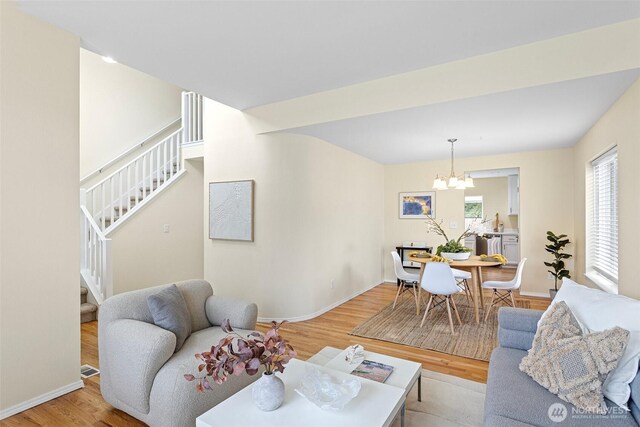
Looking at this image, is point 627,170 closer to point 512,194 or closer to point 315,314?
point 315,314

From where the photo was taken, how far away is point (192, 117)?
18.9 ft

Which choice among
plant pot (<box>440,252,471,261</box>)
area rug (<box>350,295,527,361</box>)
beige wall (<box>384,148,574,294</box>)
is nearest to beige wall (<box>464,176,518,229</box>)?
beige wall (<box>384,148,574,294</box>)

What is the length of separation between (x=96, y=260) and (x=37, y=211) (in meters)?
2.09

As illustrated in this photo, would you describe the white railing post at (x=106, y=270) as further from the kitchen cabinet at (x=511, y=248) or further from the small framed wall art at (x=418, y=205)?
the kitchen cabinet at (x=511, y=248)

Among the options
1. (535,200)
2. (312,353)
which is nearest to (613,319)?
(312,353)

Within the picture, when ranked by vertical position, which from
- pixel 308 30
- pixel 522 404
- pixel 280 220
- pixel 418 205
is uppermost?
pixel 308 30

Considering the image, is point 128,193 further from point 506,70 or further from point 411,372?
point 506,70

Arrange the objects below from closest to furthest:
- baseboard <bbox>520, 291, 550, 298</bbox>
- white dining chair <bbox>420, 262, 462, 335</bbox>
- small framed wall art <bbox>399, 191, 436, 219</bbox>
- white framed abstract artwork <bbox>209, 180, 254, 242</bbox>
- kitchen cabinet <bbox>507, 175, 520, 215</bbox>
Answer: white dining chair <bbox>420, 262, 462, 335</bbox> < white framed abstract artwork <bbox>209, 180, 254, 242</bbox> < baseboard <bbox>520, 291, 550, 298</bbox> < small framed wall art <bbox>399, 191, 436, 219</bbox> < kitchen cabinet <bbox>507, 175, 520, 215</bbox>

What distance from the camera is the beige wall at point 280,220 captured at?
13.4 ft

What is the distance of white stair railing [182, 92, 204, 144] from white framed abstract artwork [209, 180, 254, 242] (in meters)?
1.66

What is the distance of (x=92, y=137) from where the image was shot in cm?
540

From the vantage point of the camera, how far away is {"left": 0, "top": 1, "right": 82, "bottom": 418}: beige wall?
216 cm

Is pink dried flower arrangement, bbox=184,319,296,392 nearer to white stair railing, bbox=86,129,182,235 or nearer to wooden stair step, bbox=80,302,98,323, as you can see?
wooden stair step, bbox=80,302,98,323

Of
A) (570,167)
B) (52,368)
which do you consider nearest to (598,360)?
(52,368)
